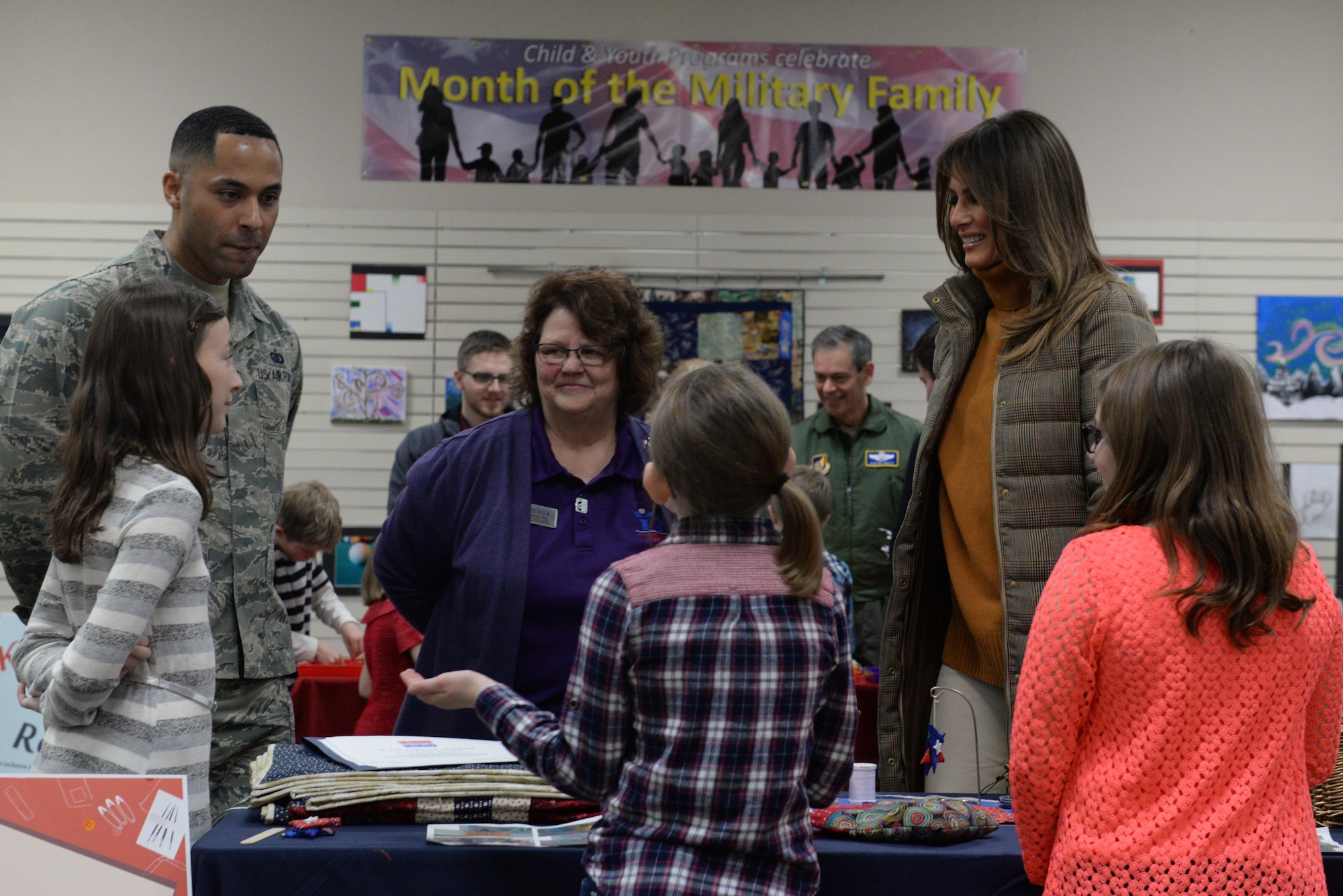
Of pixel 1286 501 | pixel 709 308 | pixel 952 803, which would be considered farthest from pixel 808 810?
pixel 709 308

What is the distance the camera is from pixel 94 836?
5.70 ft

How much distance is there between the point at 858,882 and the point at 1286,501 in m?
0.88

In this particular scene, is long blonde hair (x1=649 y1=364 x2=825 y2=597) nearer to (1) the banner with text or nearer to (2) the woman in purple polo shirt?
(2) the woman in purple polo shirt

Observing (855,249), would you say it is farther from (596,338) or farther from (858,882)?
(858,882)

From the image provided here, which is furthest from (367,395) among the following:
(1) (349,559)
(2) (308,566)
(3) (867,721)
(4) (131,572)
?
(4) (131,572)

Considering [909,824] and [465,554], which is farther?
[465,554]

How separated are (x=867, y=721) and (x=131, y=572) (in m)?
2.73

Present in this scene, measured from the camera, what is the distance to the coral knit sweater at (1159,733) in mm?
1626

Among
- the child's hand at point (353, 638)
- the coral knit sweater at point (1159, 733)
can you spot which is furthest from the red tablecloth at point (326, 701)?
the coral knit sweater at point (1159, 733)

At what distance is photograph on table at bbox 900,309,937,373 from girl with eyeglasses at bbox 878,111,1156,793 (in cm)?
369

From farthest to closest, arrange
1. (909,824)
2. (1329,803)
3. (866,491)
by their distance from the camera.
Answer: (866,491) < (1329,803) < (909,824)

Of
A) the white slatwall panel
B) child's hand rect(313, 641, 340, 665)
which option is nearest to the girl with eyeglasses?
child's hand rect(313, 641, 340, 665)

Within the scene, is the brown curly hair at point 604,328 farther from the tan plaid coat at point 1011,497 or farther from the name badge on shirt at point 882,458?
the name badge on shirt at point 882,458

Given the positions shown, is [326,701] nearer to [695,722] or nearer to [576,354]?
[576,354]
